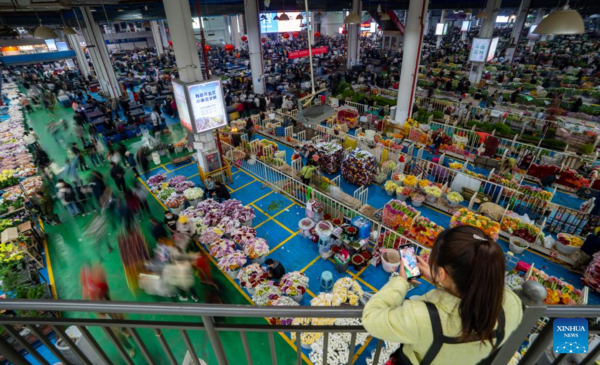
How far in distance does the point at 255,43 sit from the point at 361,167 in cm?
1577

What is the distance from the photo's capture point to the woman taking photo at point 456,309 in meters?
1.42

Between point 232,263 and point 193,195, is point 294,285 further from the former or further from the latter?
point 193,195

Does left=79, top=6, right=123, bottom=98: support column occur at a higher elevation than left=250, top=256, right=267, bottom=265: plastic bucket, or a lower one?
higher

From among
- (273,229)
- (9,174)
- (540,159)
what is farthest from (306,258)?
(9,174)

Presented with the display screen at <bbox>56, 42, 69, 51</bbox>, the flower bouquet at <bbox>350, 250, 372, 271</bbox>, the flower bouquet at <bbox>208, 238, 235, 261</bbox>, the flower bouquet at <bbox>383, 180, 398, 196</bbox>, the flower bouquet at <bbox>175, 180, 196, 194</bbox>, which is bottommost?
the flower bouquet at <bbox>350, 250, 372, 271</bbox>

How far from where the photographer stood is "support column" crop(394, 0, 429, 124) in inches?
551

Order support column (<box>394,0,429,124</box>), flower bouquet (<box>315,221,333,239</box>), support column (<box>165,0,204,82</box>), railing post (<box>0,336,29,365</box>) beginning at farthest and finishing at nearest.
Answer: support column (<box>394,0,429,124</box>)
support column (<box>165,0,204,82</box>)
flower bouquet (<box>315,221,333,239</box>)
railing post (<box>0,336,29,365</box>)

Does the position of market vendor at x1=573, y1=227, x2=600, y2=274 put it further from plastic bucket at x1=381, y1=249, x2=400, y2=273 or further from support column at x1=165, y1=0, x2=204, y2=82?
support column at x1=165, y1=0, x2=204, y2=82

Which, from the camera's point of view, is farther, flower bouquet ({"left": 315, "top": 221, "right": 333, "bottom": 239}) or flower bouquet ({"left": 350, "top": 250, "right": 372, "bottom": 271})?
flower bouquet ({"left": 315, "top": 221, "right": 333, "bottom": 239})

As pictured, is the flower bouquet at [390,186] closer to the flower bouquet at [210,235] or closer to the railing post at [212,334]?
the flower bouquet at [210,235]

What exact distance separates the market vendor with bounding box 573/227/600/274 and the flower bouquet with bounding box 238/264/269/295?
29.3ft

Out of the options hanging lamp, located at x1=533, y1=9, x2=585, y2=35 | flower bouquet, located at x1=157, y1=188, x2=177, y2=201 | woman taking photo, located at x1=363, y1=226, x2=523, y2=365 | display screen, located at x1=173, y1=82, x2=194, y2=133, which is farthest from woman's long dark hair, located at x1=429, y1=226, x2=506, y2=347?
flower bouquet, located at x1=157, y1=188, x2=177, y2=201

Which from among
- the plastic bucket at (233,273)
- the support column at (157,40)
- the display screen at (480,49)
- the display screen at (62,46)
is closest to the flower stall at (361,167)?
the plastic bucket at (233,273)

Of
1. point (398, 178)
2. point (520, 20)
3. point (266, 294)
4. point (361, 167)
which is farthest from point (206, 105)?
point (520, 20)
